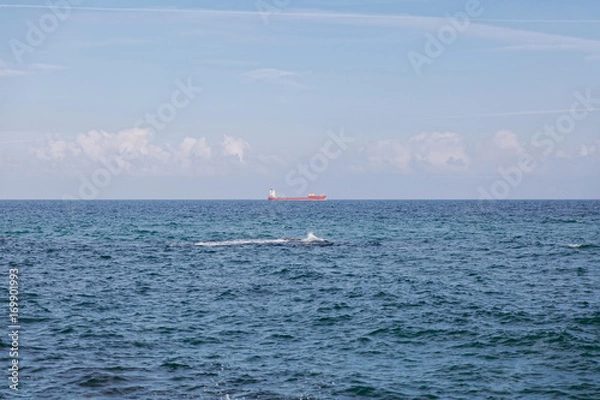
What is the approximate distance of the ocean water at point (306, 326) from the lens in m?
22.0

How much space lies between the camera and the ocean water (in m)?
22.0

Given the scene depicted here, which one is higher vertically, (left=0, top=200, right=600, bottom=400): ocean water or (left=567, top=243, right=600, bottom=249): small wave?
(left=567, top=243, right=600, bottom=249): small wave

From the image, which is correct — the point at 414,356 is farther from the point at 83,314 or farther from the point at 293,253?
the point at 293,253

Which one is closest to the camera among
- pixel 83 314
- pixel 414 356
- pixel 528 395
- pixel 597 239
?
pixel 528 395

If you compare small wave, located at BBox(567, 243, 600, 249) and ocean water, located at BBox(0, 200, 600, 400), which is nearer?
ocean water, located at BBox(0, 200, 600, 400)

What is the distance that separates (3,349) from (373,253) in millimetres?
→ 41550

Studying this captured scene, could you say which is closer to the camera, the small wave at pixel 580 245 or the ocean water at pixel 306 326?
the ocean water at pixel 306 326

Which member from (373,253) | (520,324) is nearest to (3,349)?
(520,324)

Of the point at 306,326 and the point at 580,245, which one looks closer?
the point at 306,326

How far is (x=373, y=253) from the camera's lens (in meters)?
62.2

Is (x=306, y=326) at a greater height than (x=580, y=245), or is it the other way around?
(x=580, y=245)

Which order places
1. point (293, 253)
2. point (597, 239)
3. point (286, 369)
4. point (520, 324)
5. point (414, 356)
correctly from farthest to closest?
point (597, 239)
point (293, 253)
point (520, 324)
point (414, 356)
point (286, 369)

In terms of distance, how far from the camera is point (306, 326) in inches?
1193

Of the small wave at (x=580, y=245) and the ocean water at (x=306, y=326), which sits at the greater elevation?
the small wave at (x=580, y=245)
